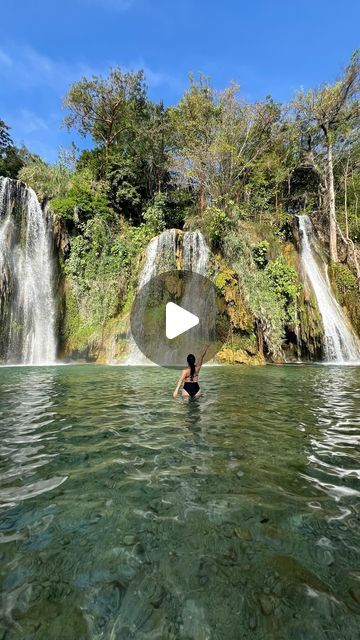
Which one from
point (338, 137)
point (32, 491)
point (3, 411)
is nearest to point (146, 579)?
point (32, 491)

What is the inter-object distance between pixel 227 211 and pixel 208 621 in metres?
20.0

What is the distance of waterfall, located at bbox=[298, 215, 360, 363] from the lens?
17.7 metres

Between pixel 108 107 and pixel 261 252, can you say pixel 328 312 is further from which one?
pixel 108 107

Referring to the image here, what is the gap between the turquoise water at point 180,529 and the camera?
67.9 inches

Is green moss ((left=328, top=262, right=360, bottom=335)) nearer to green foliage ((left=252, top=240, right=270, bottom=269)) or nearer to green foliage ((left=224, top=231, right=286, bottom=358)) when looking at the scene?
green foliage ((left=224, top=231, right=286, bottom=358))

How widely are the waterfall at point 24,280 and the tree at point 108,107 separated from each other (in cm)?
832

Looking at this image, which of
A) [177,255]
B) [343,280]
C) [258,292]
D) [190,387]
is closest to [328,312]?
[343,280]

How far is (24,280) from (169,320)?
846 cm

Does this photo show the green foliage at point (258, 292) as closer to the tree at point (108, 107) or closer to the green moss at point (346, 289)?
the green moss at point (346, 289)

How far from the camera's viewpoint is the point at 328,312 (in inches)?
733

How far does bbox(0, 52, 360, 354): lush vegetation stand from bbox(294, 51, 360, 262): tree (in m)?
0.07

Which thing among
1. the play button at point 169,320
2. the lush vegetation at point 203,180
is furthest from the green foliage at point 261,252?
the play button at point 169,320

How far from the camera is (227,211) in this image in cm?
1997

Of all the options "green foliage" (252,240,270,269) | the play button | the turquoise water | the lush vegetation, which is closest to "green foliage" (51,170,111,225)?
the lush vegetation
